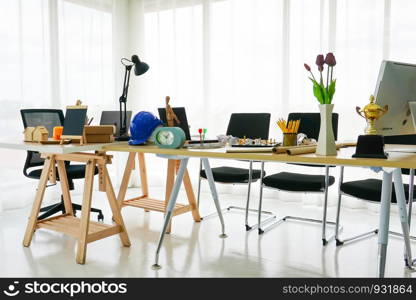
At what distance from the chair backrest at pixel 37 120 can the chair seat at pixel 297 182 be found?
1907 millimetres

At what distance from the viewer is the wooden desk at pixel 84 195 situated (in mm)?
2301

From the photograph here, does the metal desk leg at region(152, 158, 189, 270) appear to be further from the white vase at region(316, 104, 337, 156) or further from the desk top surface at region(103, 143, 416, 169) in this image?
the white vase at region(316, 104, 337, 156)

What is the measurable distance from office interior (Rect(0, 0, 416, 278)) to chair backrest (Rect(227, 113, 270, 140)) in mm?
Result: 556

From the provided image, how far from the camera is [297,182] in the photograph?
2.72 meters

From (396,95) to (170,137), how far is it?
1.12 m

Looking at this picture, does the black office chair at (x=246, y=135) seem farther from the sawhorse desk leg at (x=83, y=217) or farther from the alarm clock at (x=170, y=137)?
the alarm clock at (x=170, y=137)

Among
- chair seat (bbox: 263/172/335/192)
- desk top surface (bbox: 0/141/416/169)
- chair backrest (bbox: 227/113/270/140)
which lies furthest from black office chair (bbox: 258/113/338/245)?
desk top surface (bbox: 0/141/416/169)

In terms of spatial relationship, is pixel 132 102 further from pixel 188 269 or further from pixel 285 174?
pixel 188 269

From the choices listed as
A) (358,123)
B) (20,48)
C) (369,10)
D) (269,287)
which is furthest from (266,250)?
(20,48)

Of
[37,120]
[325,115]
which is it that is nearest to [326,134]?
[325,115]

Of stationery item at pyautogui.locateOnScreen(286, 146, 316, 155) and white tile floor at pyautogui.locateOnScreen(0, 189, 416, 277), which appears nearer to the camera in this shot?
stationery item at pyautogui.locateOnScreen(286, 146, 316, 155)

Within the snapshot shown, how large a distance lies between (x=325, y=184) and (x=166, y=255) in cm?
121

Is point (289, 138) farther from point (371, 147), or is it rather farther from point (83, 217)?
point (83, 217)

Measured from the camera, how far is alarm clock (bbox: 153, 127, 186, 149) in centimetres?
203
